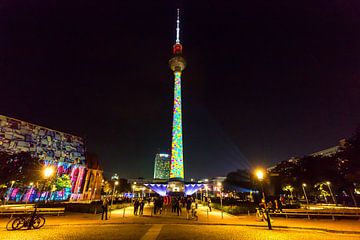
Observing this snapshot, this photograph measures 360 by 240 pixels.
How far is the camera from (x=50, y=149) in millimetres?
67688

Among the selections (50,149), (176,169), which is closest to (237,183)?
(176,169)

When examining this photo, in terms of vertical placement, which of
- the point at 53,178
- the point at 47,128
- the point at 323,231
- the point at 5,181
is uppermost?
the point at 47,128

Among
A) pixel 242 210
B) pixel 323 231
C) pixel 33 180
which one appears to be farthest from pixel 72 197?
pixel 323 231

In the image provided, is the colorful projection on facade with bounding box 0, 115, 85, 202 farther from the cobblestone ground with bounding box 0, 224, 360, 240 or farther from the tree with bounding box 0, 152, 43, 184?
the cobblestone ground with bounding box 0, 224, 360, 240

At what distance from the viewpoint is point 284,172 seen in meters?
50.7

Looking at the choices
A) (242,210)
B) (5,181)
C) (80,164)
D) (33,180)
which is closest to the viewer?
(242,210)

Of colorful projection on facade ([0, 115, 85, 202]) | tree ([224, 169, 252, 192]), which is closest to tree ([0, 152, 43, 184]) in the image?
colorful projection on facade ([0, 115, 85, 202])

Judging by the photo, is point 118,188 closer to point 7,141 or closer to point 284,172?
→ point 7,141

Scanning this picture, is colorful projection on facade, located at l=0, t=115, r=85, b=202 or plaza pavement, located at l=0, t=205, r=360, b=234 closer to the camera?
plaza pavement, located at l=0, t=205, r=360, b=234

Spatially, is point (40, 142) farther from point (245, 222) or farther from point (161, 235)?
point (245, 222)

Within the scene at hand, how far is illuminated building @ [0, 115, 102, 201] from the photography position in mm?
56103

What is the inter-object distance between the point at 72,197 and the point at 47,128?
26.2m

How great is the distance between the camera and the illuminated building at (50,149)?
56.1 m

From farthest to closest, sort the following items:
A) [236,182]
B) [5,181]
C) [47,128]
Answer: [236,182], [47,128], [5,181]
